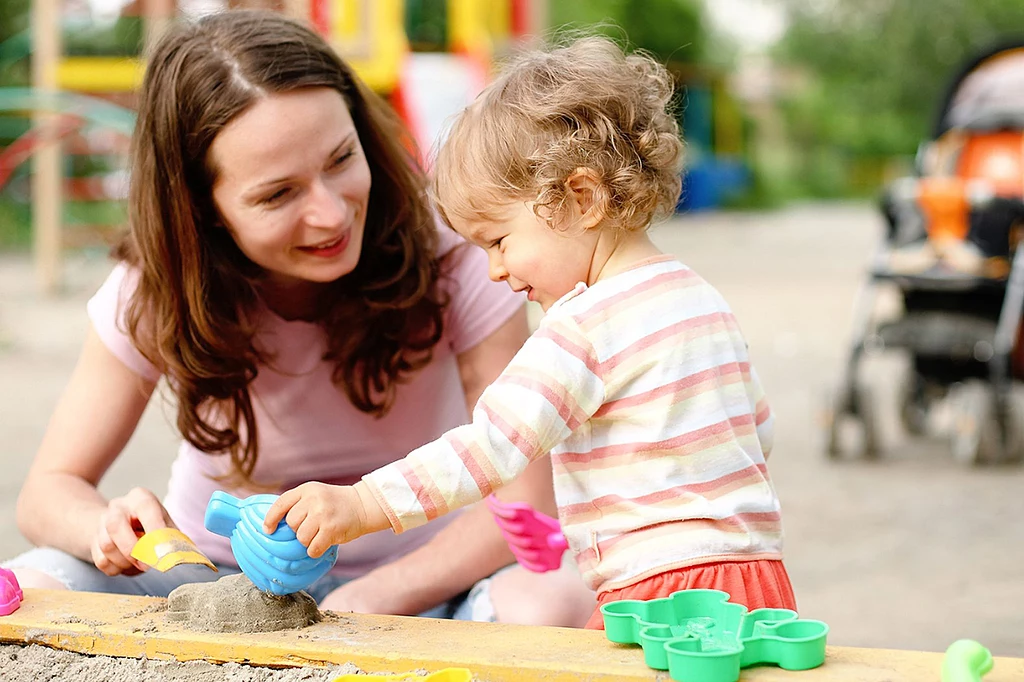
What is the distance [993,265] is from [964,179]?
107 cm

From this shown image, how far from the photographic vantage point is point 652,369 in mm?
1479

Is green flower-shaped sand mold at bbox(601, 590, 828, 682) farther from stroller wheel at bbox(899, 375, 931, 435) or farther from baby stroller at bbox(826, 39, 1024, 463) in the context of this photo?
stroller wheel at bbox(899, 375, 931, 435)

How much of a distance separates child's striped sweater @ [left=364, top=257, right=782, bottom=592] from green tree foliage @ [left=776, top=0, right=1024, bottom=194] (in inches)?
1215

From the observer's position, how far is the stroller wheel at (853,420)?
4.69 meters

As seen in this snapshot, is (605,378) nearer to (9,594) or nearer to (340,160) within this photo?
(340,160)

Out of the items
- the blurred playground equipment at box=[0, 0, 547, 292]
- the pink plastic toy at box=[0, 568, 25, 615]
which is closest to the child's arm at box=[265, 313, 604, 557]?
the pink plastic toy at box=[0, 568, 25, 615]

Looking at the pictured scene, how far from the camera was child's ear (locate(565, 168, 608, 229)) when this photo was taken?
1.50 m

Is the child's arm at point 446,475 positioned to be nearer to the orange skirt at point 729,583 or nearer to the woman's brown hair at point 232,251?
the orange skirt at point 729,583

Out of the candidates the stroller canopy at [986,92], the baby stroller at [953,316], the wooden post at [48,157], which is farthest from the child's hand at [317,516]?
the wooden post at [48,157]

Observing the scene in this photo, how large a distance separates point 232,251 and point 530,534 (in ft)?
2.18

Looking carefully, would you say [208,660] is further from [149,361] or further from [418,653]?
[149,361]

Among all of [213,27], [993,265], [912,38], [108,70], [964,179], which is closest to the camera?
[213,27]

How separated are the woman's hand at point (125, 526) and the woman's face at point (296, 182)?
41cm

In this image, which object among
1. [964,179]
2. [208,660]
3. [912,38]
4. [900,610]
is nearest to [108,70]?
[964,179]
